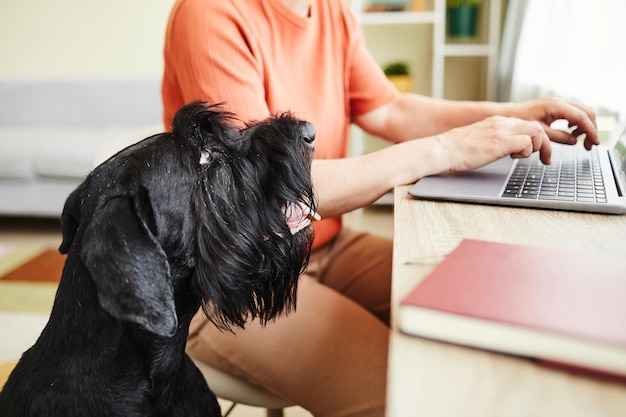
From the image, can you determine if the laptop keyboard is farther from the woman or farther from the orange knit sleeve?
the orange knit sleeve

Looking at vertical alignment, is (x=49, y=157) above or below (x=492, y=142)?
below

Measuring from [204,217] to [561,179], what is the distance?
58 cm

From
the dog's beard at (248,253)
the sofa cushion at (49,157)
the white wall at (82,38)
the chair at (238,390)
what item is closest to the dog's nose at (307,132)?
the dog's beard at (248,253)

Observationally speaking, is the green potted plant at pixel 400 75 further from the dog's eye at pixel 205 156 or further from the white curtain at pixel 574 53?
the dog's eye at pixel 205 156

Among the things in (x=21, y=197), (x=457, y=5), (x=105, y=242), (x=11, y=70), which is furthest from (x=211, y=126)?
(x=11, y=70)

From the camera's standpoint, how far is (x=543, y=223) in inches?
27.7

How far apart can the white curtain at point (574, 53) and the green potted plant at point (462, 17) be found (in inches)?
27.4

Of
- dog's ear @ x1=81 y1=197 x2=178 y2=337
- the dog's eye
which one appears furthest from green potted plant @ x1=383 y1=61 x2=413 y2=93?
dog's ear @ x1=81 y1=197 x2=178 y2=337

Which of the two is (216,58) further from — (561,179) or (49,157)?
(49,157)

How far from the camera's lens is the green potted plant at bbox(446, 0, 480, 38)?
3312 mm

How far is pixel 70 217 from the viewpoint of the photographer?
0.92 metres

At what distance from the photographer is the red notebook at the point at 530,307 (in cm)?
37

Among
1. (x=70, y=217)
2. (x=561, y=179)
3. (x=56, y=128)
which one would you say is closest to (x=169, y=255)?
(x=70, y=217)

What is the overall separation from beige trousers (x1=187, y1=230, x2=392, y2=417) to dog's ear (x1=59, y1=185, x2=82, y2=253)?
27cm
